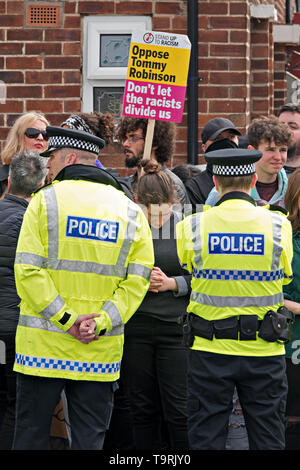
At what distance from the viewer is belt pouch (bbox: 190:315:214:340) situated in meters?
4.34

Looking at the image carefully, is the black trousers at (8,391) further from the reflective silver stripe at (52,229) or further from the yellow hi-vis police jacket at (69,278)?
the reflective silver stripe at (52,229)

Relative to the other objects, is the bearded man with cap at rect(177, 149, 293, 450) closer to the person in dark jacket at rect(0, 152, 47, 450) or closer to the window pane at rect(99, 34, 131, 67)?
the person in dark jacket at rect(0, 152, 47, 450)

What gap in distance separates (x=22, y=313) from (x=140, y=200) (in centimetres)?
113

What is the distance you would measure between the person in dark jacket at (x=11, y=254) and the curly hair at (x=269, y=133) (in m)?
1.43

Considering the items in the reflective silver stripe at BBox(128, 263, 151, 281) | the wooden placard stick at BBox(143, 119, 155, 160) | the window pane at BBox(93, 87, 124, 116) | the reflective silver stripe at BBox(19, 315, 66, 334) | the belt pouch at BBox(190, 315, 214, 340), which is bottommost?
the belt pouch at BBox(190, 315, 214, 340)

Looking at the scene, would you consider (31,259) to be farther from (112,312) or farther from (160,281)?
(160,281)

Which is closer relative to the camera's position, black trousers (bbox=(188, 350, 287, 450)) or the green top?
black trousers (bbox=(188, 350, 287, 450))

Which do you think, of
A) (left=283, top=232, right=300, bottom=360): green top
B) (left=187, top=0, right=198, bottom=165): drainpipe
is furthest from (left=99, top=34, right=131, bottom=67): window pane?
(left=283, top=232, right=300, bottom=360): green top

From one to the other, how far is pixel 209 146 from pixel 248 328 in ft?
6.98

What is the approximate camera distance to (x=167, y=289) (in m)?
4.98

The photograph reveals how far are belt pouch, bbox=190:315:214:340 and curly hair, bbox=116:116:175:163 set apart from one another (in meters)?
1.81

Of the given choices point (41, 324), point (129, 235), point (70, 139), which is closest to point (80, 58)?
point (70, 139)

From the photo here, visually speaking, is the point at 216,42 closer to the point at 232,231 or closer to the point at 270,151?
the point at 270,151
